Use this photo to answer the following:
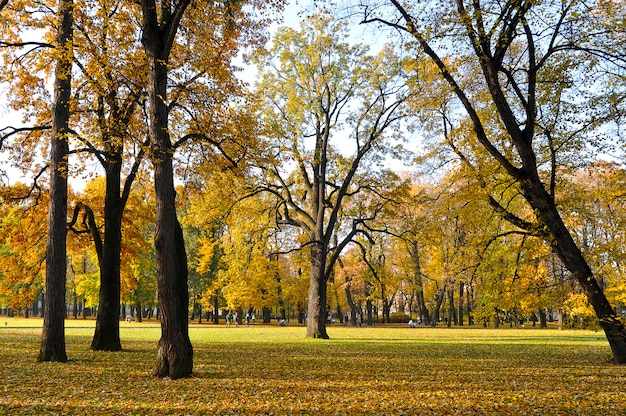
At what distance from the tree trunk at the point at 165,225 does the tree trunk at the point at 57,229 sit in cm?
307

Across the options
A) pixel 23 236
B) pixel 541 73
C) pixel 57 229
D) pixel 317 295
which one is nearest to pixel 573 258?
pixel 541 73

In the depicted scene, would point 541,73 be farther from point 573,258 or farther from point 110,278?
point 110,278

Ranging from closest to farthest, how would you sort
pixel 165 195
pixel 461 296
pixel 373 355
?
pixel 165 195 → pixel 373 355 → pixel 461 296

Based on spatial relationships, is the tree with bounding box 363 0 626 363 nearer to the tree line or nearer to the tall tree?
the tree line

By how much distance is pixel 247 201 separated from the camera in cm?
2591

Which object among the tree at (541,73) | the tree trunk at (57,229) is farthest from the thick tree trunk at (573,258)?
the tree trunk at (57,229)

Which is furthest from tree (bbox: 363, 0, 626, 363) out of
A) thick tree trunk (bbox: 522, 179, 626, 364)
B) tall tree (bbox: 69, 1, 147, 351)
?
tall tree (bbox: 69, 1, 147, 351)

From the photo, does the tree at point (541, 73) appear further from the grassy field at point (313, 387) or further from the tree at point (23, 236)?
the tree at point (23, 236)

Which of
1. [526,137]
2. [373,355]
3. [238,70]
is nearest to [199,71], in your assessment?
[238,70]

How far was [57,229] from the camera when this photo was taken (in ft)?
41.6

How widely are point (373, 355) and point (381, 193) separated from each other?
1205 centimetres

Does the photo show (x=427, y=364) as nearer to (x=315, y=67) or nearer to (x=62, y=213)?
(x=62, y=213)

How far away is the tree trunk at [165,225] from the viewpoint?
397 inches

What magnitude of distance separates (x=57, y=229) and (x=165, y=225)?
4299mm
